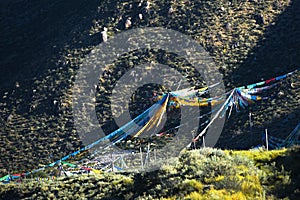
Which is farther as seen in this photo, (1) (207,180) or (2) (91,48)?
(2) (91,48)

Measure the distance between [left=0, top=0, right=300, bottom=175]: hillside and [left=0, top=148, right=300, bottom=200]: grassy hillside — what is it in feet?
27.6

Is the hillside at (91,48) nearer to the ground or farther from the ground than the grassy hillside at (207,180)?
farther from the ground

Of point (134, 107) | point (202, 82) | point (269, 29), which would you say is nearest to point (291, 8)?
point (269, 29)

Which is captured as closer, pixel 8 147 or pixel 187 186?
pixel 187 186

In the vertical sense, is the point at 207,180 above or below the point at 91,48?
below

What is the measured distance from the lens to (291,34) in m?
29.9

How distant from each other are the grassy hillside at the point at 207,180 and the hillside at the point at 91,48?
8427 mm

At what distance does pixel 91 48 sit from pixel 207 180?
20.9m

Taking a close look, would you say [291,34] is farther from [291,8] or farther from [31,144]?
[31,144]

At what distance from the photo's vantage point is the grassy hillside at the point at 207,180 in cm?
1038

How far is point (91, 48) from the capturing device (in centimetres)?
3139

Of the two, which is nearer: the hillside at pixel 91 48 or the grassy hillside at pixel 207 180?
the grassy hillside at pixel 207 180

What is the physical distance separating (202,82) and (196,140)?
5.34m

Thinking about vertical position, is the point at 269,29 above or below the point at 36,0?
below
